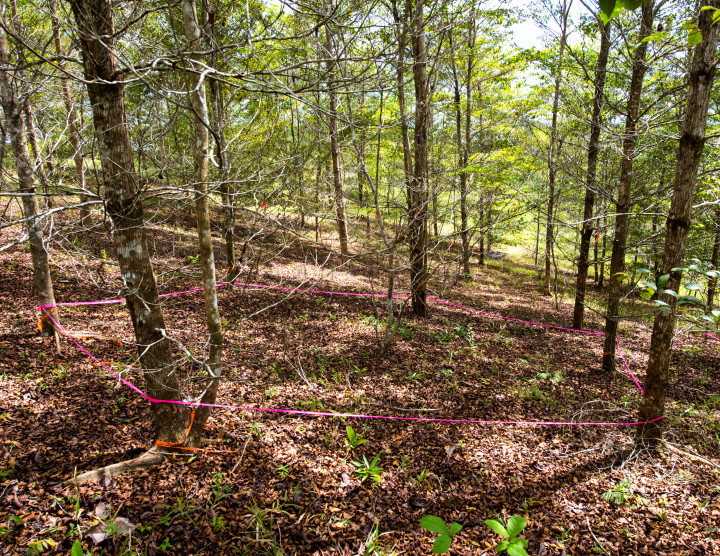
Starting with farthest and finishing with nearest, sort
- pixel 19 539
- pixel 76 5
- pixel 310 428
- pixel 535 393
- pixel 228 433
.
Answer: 1. pixel 535 393
2. pixel 310 428
3. pixel 228 433
4. pixel 19 539
5. pixel 76 5

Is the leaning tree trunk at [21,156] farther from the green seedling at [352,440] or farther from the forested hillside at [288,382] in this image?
the green seedling at [352,440]

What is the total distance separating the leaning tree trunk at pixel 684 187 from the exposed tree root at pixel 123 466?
4.19 metres

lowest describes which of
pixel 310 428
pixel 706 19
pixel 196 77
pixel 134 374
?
pixel 310 428

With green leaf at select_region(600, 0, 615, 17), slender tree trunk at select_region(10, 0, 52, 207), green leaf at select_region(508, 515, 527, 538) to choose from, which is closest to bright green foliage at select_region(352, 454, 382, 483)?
green leaf at select_region(508, 515, 527, 538)

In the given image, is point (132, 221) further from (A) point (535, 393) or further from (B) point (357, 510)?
(A) point (535, 393)

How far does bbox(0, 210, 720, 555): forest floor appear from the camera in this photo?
2.62 m

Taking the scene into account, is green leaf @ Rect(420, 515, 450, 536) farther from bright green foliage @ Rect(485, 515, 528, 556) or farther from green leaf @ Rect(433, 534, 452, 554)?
bright green foliage @ Rect(485, 515, 528, 556)

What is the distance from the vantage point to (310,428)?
377 centimetres

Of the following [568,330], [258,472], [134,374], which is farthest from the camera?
[568,330]

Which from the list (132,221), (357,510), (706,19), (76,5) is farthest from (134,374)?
(706,19)

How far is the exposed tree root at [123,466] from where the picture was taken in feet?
9.14

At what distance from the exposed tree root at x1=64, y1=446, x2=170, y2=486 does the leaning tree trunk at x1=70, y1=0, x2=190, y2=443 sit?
0.62 metres

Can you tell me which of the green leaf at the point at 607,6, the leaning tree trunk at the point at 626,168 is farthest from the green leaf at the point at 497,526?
the leaning tree trunk at the point at 626,168

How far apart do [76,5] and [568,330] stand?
30.1ft
